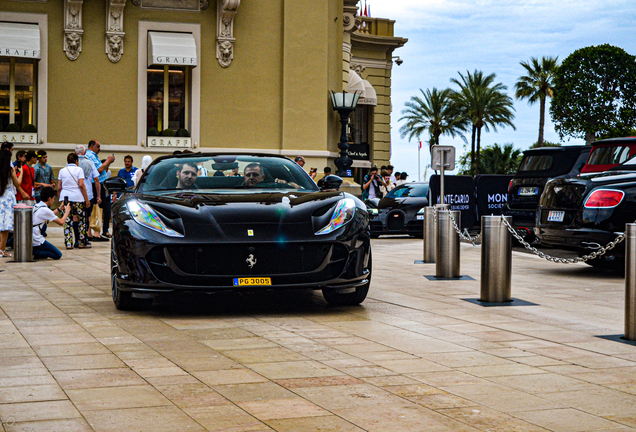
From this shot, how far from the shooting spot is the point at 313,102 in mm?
24406

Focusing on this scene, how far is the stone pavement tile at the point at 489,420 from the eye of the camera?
382 centimetres

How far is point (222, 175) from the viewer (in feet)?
26.2

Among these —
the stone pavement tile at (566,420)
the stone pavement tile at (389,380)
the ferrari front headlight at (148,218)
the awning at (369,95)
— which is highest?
the awning at (369,95)

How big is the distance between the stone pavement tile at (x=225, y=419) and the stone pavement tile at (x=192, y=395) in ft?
0.30

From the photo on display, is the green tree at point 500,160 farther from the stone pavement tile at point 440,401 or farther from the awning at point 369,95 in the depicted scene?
the stone pavement tile at point 440,401

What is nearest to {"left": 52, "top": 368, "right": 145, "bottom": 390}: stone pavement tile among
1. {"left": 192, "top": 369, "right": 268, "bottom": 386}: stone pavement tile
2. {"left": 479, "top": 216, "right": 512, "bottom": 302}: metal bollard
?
{"left": 192, "top": 369, "right": 268, "bottom": 386}: stone pavement tile

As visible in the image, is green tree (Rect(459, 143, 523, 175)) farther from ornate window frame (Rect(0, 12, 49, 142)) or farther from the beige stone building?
ornate window frame (Rect(0, 12, 49, 142))

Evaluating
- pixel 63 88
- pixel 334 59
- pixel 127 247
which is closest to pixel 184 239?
pixel 127 247

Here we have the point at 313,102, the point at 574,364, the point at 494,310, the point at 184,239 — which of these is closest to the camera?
the point at 574,364

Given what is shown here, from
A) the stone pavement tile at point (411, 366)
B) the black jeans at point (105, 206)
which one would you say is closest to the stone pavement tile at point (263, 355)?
the stone pavement tile at point (411, 366)

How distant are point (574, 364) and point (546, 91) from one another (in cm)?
7420

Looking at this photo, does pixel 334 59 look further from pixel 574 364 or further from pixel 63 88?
pixel 574 364

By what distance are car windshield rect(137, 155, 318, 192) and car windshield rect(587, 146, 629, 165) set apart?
6.79 meters

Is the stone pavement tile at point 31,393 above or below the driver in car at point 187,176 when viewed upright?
below
